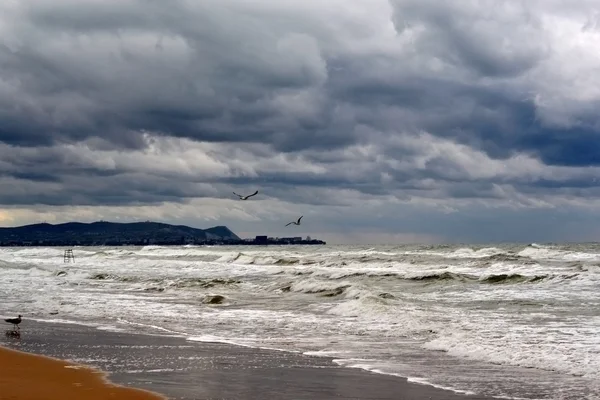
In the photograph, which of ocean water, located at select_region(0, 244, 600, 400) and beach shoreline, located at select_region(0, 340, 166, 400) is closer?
beach shoreline, located at select_region(0, 340, 166, 400)

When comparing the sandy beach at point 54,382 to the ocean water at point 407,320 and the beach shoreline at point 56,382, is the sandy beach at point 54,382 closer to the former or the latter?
the beach shoreline at point 56,382

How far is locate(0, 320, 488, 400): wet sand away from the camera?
930 cm

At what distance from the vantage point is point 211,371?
36.0 ft

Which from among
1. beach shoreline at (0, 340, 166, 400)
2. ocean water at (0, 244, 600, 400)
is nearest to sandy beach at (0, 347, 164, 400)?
beach shoreline at (0, 340, 166, 400)

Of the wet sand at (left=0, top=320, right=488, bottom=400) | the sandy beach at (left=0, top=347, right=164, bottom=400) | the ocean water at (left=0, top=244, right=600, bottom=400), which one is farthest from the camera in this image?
the ocean water at (left=0, top=244, right=600, bottom=400)

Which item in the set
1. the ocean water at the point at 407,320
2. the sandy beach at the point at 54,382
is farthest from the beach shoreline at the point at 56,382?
the ocean water at the point at 407,320

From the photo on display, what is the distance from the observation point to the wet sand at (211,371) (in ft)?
30.5

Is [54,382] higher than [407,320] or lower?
lower

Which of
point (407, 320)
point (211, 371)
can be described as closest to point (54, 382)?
point (211, 371)

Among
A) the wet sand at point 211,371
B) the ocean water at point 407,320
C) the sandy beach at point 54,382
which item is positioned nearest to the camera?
the sandy beach at point 54,382

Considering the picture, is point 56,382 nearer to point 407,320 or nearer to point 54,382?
point 54,382

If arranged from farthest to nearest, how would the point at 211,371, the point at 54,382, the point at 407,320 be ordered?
the point at 407,320 → the point at 211,371 → the point at 54,382

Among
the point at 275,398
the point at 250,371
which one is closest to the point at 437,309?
the point at 250,371

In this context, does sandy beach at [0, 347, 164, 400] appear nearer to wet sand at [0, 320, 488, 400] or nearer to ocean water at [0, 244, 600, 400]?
wet sand at [0, 320, 488, 400]
